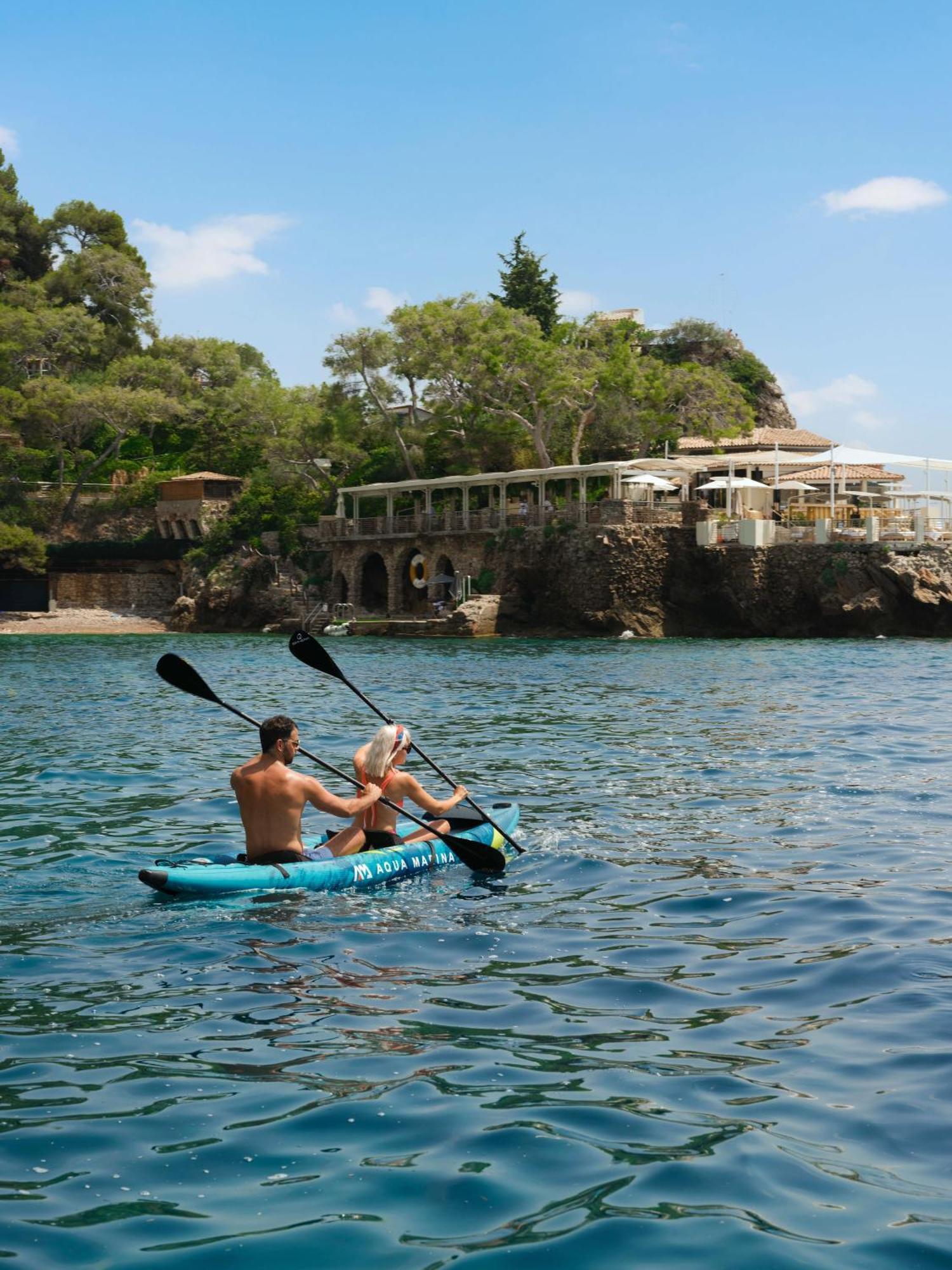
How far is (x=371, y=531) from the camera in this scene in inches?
2461

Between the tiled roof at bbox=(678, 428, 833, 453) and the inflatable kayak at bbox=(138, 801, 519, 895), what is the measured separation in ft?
184

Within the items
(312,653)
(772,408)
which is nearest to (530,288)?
(772,408)

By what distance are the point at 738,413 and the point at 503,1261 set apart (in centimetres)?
5871

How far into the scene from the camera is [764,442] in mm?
68188

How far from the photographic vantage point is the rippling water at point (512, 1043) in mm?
4789

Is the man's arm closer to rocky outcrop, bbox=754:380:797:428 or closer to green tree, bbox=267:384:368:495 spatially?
green tree, bbox=267:384:368:495

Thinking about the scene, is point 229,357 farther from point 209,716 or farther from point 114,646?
point 209,716

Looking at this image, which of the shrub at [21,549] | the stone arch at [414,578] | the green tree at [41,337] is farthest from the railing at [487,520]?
the green tree at [41,337]

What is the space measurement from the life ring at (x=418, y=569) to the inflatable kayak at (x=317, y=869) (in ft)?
159

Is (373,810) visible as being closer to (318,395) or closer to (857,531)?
(857,531)

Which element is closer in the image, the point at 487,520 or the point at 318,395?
the point at 487,520

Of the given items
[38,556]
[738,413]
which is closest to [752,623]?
[738,413]

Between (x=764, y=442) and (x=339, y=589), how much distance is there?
71.1 feet

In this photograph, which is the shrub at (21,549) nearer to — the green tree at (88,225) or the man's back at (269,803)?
the green tree at (88,225)
